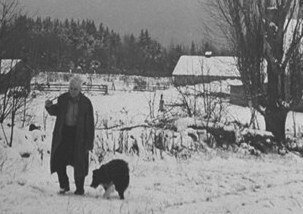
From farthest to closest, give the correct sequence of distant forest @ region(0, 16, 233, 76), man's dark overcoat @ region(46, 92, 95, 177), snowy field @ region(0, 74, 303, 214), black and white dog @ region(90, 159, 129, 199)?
distant forest @ region(0, 16, 233, 76), black and white dog @ region(90, 159, 129, 199), man's dark overcoat @ region(46, 92, 95, 177), snowy field @ region(0, 74, 303, 214)

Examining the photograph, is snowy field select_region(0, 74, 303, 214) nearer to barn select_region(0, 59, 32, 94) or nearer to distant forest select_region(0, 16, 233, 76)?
barn select_region(0, 59, 32, 94)

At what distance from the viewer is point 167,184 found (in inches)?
384

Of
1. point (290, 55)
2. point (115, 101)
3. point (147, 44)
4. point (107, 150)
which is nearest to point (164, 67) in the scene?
point (147, 44)

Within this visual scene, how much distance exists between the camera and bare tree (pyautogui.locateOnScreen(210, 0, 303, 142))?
60.0ft

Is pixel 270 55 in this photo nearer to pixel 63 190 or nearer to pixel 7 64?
pixel 7 64

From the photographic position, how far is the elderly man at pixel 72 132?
7.58 m

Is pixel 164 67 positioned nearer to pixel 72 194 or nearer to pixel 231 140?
pixel 231 140

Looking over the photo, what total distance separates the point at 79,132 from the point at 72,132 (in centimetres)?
16

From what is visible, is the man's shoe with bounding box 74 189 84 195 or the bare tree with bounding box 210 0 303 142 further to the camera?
the bare tree with bounding box 210 0 303 142

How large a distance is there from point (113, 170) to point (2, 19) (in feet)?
22.0

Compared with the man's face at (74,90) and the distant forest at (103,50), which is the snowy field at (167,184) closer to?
the man's face at (74,90)

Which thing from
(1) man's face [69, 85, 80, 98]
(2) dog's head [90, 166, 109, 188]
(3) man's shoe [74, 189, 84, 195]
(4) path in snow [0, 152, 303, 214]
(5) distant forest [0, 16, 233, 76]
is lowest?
(4) path in snow [0, 152, 303, 214]

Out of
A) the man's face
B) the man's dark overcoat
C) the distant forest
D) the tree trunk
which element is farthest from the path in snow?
the distant forest

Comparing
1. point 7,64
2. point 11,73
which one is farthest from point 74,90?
point 7,64
